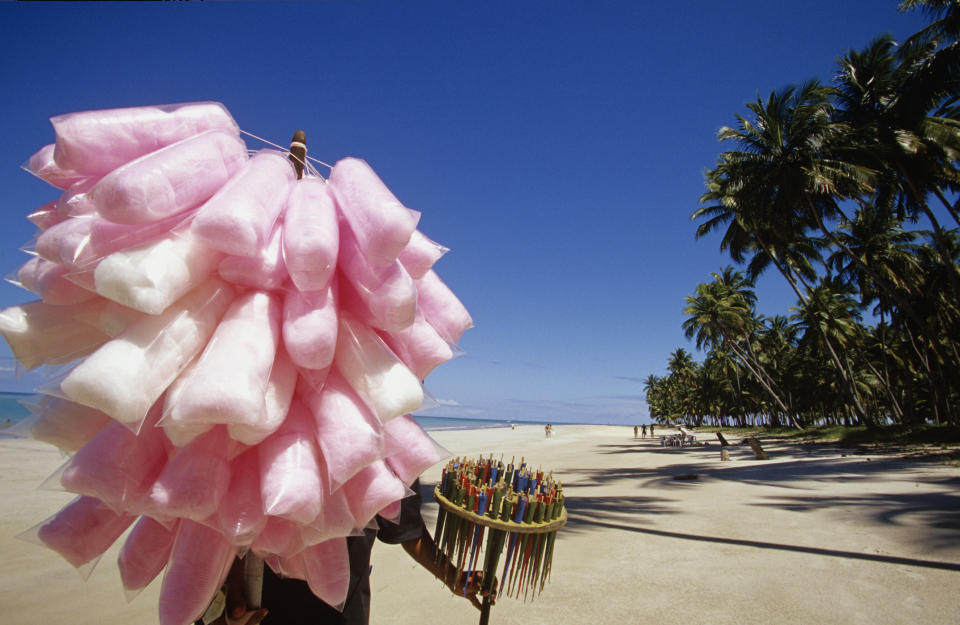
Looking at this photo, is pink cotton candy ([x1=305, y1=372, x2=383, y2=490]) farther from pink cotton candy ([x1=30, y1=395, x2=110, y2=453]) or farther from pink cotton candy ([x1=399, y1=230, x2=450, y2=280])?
pink cotton candy ([x1=30, y1=395, x2=110, y2=453])

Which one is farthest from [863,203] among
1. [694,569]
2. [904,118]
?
[694,569]

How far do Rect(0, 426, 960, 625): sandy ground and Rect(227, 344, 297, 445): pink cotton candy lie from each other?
3.35m

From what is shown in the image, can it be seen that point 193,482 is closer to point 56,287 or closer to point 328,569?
point 328,569

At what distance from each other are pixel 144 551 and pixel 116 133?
3.33 feet

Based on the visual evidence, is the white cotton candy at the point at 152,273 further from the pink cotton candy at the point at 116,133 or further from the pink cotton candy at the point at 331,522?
the pink cotton candy at the point at 331,522

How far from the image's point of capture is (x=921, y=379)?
35500mm

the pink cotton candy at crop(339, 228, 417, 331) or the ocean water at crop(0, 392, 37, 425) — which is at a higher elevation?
the pink cotton candy at crop(339, 228, 417, 331)

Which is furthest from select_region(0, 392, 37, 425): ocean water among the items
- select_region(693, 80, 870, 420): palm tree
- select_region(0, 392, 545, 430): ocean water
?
select_region(693, 80, 870, 420): palm tree

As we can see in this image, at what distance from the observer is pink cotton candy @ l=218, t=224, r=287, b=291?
3.24 ft

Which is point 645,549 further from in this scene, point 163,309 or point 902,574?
point 163,309

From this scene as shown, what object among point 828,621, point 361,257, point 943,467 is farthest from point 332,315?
point 943,467

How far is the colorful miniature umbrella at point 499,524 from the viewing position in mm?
1665

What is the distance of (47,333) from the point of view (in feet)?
3.59

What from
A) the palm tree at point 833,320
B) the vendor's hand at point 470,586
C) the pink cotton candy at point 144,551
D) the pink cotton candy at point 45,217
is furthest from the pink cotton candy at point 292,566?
the palm tree at point 833,320
